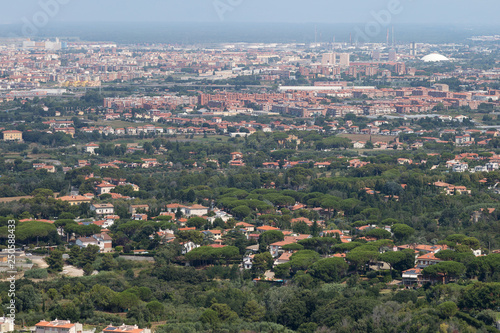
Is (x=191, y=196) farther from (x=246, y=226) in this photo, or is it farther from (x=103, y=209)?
(x=246, y=226)

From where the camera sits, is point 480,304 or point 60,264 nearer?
point 480,304

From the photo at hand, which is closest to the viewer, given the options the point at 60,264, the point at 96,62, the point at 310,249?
the point at 60,264

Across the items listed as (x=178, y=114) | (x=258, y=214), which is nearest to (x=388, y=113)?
(x=178, y=114)

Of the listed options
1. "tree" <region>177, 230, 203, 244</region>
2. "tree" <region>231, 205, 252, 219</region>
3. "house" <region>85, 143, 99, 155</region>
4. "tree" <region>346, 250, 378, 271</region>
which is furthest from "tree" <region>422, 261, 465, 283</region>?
"house" <region>85, 143, 99, 155</region>

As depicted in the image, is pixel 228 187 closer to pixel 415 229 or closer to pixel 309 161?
pixel 309 161

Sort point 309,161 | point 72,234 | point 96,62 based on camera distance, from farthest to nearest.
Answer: point 96,62 → point 309,161 → point 72,234

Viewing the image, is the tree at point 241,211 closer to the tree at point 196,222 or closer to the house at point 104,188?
the tree at point 196,222

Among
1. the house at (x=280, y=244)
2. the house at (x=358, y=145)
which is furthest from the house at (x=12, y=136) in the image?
the house at (x=280, y=244)

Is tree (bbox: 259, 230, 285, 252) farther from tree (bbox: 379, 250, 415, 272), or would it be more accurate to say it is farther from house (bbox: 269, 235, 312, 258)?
tree (bbox: 379, 250, 415, 272)
